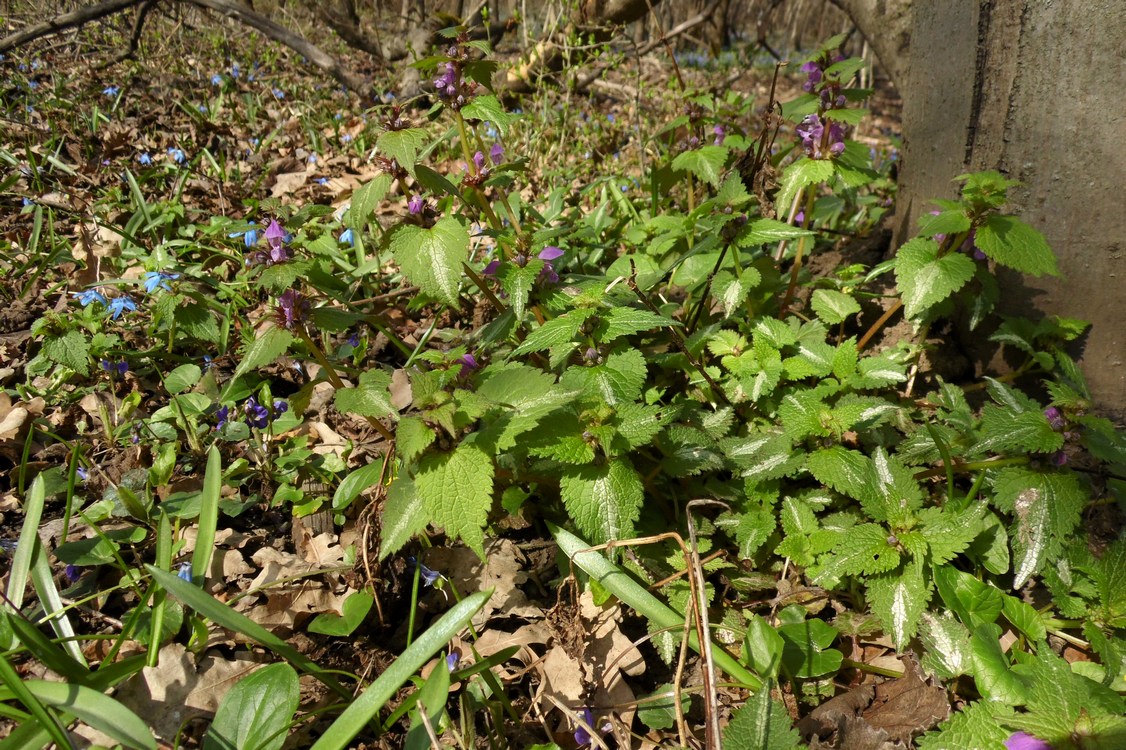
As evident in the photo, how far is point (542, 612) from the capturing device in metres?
1.84

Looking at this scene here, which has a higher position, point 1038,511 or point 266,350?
point 266,350

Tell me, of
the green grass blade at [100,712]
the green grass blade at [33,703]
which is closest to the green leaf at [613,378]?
the green grass blade at [100,712]

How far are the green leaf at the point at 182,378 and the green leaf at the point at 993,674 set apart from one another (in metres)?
2.75

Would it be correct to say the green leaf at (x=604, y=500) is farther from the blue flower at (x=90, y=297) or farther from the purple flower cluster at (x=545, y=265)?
the blue flower at (x=90, y=297)

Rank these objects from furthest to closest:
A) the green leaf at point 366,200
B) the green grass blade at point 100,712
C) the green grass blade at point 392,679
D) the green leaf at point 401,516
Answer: the green leaf at point 366,200
the green leaf at point 401,516
the green grass blade at point 392,679
the green grass blade at point 100,712

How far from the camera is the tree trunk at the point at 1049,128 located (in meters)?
1.88

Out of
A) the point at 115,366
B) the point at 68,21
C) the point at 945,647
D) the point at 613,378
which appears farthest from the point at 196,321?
the point at 68,21

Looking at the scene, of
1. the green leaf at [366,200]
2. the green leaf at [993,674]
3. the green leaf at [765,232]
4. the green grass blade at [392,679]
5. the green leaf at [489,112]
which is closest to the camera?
the green grass blade at [392,679]

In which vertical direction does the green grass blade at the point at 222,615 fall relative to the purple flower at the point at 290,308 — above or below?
below

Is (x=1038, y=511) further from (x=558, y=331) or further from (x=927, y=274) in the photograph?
(x=558, y=331)

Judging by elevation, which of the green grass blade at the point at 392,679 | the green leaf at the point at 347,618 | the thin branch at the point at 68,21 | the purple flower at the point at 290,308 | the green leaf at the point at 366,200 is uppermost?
the thin branch at the point at 68,21

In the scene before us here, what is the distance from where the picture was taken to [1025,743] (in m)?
1.22

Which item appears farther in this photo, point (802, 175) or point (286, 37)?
point (286, 37)

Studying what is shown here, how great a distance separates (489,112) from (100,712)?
5.86 feet
